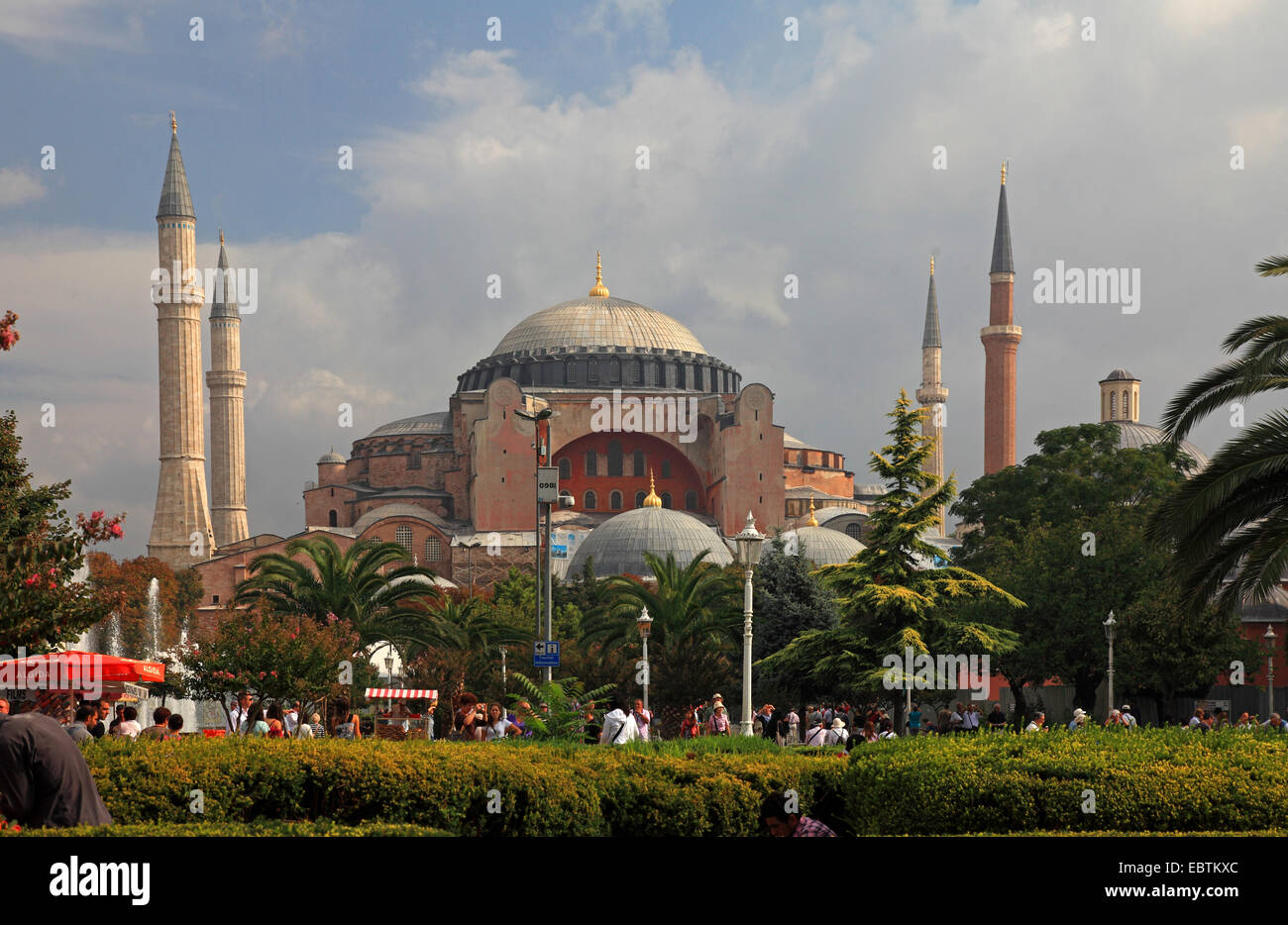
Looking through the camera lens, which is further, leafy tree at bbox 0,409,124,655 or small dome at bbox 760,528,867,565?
small dome at bbox 760,528,867,565

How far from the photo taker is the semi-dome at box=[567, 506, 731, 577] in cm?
5666

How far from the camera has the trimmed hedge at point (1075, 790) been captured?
762 centimetres

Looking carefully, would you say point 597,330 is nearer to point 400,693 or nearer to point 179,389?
point 179,389

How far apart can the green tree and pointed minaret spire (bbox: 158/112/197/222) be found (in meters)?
41.9

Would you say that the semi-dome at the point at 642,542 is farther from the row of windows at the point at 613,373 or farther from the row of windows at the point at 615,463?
the row of windows at the point at 613,373

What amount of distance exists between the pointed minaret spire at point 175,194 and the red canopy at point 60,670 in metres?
43.6

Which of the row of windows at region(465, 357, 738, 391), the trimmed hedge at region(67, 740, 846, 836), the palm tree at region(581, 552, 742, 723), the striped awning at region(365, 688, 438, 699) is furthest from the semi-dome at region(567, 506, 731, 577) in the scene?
the trimmed hedge at region(67, 740, 846, 836)

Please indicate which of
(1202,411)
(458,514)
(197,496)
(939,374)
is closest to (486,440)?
(458,514)

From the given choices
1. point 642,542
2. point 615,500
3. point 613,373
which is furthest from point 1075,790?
point 613,373

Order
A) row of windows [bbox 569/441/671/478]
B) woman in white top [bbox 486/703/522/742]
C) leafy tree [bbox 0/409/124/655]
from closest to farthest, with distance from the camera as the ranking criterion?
leafy tree [bbox 0/409/124/655] < woman in white top [bbox 486/703/522/742] < row of windows [bbox 569/441/671/478]

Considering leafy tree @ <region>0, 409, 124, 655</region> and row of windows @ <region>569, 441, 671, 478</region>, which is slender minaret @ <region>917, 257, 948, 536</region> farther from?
leafy tree @ <region>0, 409, 124, 655</region>

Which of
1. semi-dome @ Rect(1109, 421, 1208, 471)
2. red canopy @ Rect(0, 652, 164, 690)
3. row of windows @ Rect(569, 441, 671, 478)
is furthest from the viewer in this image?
row of windows @ Rect(569, 441, 671, 478)

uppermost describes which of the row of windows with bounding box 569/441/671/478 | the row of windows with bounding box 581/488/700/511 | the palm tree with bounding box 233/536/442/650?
the row of windows with bounding box 569/441/671/478
